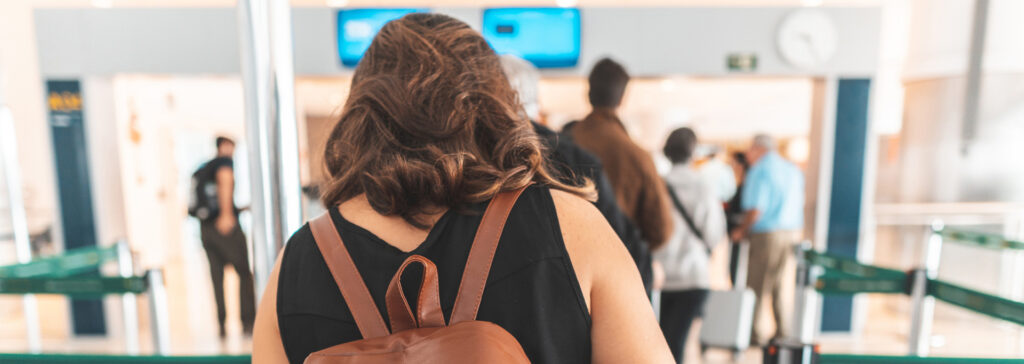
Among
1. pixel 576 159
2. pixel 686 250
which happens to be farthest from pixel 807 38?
pixel 576 159

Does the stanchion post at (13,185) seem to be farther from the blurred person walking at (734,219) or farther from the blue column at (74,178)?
the blurred person walking at (734,219)

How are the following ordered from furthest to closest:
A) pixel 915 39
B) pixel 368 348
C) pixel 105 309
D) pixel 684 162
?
1. pixel 915 39
2. pixel 105 309
3. pixel 684 162
4. pixel 368 348

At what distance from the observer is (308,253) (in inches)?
31.8

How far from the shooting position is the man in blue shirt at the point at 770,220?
3855 mm

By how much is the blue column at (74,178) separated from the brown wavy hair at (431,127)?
4.69 metres

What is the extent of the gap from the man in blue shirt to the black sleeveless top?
353 centimetres

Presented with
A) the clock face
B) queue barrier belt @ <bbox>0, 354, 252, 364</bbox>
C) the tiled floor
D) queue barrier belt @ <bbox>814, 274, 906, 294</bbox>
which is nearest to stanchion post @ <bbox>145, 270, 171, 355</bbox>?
queue barrier belt @ <bbox>0, 354, 252, 364</bbox>

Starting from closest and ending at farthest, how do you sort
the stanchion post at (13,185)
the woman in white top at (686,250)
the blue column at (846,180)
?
the woman in white top at (686,250) → the stanchion post at (13,185) → the blue column at (846,180)

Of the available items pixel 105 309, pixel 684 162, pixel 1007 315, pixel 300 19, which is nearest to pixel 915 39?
pixel 684 162

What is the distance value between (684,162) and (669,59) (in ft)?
5.29

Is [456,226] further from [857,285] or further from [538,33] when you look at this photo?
[538,33]

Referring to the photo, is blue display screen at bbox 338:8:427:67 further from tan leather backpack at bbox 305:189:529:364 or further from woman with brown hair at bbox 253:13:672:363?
tan leather backpack at bbox 305:189:529:364

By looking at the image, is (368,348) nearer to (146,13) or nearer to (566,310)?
(566,310)

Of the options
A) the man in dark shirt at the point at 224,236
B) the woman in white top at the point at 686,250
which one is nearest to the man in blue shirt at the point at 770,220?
the woman in white top at the point at 686,250
